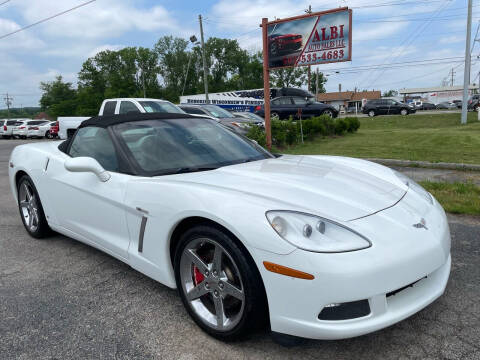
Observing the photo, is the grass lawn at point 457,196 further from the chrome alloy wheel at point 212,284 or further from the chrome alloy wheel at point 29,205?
the chrome alloy wheel at point 29,205

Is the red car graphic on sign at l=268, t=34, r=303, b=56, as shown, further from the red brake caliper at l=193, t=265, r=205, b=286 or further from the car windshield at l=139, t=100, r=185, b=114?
the red brake caliper at l=193, t=265, r=205, b=286

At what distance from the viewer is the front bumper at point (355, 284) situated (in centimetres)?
179

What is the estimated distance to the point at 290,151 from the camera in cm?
1112

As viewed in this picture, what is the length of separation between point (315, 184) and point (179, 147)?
1199 millimetres

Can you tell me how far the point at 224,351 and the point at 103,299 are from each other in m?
1.13

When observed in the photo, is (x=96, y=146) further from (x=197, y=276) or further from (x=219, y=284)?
(x=219, y=284)

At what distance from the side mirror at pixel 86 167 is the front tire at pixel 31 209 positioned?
4.52ft

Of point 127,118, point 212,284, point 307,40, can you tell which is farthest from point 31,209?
point 307,40

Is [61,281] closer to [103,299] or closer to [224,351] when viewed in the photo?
[103,299]

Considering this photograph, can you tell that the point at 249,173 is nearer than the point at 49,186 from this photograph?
Yes

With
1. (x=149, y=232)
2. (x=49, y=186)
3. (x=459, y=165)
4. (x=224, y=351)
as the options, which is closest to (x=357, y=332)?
(x=224, y=351)

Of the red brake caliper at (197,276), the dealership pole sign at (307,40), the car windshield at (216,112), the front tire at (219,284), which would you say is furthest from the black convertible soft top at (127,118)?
the car windshield at (216,112)

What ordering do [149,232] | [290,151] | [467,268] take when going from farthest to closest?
[290,151] → [467,268] → [149,232]

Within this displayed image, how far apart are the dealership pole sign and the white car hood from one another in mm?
8556
